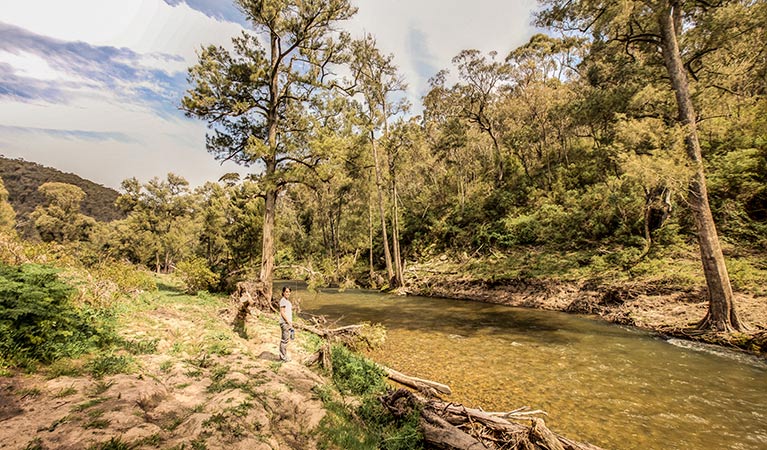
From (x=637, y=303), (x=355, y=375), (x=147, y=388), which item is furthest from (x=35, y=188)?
(x=637, y=303)

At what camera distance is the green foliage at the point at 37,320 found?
4.89 meters

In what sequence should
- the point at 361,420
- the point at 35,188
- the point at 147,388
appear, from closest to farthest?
the point at 147,388 < the point at 361,420 < the point at 35,188

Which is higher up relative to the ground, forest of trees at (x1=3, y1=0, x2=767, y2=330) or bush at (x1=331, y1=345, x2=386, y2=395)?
forest of trees at (x1=3, y1=0, x2=767, y2=330)

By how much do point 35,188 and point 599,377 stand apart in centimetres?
14576

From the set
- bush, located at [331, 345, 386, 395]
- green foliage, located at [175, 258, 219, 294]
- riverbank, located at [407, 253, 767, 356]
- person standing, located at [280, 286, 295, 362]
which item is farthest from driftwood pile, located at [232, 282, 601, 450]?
green foliage, located at [175, 258, 219, 294]

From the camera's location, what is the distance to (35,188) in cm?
9838

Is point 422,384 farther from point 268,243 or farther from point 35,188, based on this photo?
point 35,188

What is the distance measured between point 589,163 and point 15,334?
35.7m

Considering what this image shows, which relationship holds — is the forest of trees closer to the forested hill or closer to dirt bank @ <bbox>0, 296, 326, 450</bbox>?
dirt bank @ <bbox>0, 296, 326, 450</bbox>

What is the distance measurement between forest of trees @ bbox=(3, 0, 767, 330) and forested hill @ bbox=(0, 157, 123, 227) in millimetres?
74297

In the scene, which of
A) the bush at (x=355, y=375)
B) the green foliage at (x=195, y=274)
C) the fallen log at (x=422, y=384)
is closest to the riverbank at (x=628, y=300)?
the fallen log at (x=422, y=384)

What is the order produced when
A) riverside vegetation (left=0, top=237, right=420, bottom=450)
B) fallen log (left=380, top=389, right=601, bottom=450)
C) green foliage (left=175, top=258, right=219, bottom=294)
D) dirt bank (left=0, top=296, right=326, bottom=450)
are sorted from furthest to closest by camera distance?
1. green foliage (left=175, top=258, right=219, bottom=294)
2. fallen log (left=380, top=389, right=601, bottom=450)
3. riverside vegetation (left=0, top=237, right=420, bottom=450)
4. dirt bank (left=0, top=296, right=326, bottom=450)

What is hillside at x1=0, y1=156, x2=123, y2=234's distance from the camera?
93438 millimetres

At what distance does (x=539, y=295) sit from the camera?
60.6 ft
